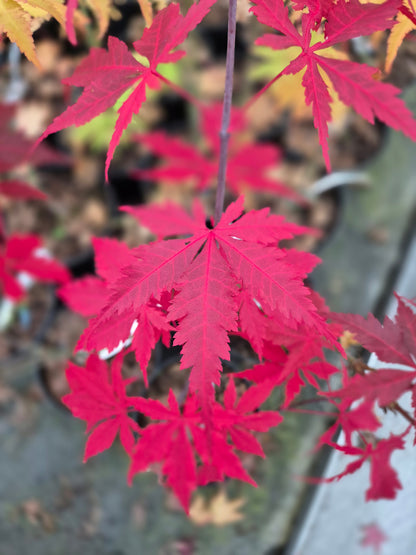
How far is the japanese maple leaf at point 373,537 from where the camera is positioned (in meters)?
0.91

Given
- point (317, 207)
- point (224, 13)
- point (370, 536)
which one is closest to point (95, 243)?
point (370, 536)

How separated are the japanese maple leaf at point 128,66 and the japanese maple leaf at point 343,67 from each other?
8 cm

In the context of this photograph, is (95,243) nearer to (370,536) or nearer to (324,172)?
(370,536)

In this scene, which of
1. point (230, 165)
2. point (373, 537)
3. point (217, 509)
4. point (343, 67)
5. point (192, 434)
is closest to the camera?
point (343, 67)

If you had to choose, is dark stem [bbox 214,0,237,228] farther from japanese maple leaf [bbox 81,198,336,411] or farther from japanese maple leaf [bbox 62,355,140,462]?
japanese maple leaf [bbox 62,355,140,462]

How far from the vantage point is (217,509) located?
107cm

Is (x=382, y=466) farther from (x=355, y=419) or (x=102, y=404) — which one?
(x=102, y=404)

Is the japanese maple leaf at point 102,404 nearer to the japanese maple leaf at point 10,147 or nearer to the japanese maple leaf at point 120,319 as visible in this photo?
the japanese maple leaf at point 120,319

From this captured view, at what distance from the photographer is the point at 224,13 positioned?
1.57m

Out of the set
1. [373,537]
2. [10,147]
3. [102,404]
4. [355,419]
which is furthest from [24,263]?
[373,537]

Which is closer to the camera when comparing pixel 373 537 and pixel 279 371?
pixel 279 371

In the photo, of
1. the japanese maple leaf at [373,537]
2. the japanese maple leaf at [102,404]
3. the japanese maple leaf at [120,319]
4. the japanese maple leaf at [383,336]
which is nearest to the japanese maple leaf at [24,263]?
the japanese maple leaf at [120,319]

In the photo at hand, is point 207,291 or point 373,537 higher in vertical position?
point 207,291

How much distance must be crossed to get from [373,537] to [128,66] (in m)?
0.94
